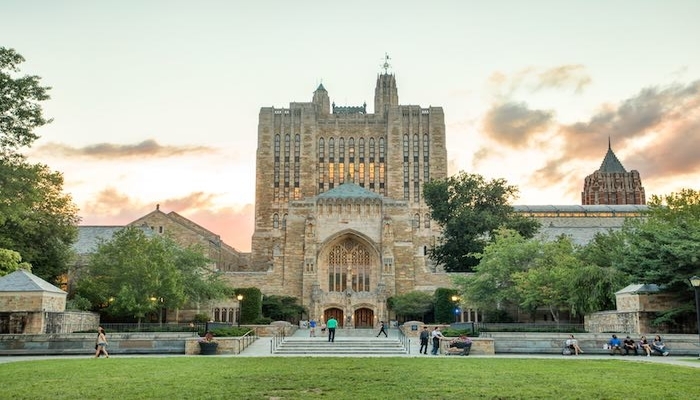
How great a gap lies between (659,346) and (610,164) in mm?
114471

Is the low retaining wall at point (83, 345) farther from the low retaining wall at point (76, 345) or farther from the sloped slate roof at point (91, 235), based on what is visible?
the sloped slate roof at point (91, 235)

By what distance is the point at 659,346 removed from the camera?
82.7ft

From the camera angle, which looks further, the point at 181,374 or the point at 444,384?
the point at 181,374

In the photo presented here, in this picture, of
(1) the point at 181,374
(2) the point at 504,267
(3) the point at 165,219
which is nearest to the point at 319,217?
(3) the point at 165,219

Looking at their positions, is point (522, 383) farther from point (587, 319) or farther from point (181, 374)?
point (587, 319)

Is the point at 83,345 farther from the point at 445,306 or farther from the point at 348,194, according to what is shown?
the point at 348,194

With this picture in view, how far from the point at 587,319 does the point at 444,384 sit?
2482 cm

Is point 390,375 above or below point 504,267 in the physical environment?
below

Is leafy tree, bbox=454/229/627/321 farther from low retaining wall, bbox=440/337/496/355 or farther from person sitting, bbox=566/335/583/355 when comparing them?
low retaining wall, bbox=440/337/496/355

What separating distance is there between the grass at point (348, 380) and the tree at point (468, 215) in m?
40.4

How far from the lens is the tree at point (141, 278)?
43.1 metres

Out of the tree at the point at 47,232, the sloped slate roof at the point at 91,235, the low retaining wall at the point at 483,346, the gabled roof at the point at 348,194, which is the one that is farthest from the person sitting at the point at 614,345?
the sloped slate roof at the point at 91,235

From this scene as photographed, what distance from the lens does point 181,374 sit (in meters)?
17.2

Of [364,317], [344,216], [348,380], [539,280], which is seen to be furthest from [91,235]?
[348,380]
